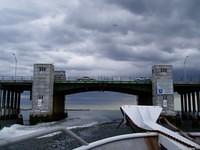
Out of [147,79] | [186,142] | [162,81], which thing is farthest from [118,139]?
[147,79]

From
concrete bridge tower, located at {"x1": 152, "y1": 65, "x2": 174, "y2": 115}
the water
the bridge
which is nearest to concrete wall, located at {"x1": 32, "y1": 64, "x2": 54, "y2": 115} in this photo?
the bridge

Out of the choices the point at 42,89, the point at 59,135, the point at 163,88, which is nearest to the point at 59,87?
the point at 42,89

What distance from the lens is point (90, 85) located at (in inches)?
2731

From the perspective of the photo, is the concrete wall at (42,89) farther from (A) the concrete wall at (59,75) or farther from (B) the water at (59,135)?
(B) the water at (59,135)

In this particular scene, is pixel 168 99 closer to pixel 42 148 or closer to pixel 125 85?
pixel 125 85

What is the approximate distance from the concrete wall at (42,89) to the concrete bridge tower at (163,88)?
22.6 m

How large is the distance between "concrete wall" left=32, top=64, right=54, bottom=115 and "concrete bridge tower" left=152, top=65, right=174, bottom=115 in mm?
22582

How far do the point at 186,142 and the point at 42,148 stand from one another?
15707 mm

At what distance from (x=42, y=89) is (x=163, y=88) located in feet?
84.8

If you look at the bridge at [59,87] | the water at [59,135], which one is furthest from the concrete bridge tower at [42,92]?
the water at [59,135]

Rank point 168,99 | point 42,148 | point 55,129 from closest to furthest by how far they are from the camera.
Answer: point 55,129
point 42,148
point 168,99

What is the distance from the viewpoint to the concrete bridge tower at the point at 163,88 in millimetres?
64688

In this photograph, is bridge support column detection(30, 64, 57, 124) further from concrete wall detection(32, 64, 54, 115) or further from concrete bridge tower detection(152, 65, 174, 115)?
concrete bridge tower detection(152, 65, 174, 115)

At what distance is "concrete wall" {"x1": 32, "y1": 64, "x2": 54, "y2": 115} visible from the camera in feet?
212
